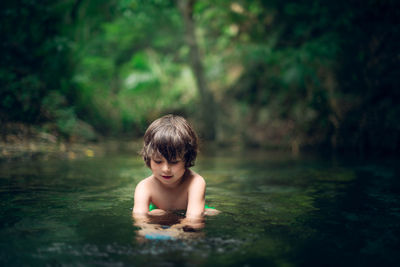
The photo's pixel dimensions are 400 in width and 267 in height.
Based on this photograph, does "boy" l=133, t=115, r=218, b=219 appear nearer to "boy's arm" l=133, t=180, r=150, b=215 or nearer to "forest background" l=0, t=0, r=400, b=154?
"boy's arm" l=133, t=180, r=150, b=215

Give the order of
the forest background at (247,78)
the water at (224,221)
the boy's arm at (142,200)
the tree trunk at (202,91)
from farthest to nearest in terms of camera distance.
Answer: the tree trunk at (202,91) → the forest background at (247,78) → the boy's arm at (142,200) → the water at (224,221)

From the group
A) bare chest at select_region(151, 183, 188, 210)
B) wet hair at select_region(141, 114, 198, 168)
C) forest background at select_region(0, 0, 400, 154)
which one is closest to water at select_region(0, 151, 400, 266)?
bare chest at select_region(151, 183, 188, 210)

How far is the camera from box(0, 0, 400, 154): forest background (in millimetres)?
7804

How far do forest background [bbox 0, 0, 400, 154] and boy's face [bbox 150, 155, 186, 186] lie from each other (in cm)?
547

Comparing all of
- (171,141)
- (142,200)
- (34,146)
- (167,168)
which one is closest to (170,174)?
(167,168)

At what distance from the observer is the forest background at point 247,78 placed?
780 cm

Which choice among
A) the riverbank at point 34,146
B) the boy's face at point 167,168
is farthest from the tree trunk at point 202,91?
the boy's face at point 167,168

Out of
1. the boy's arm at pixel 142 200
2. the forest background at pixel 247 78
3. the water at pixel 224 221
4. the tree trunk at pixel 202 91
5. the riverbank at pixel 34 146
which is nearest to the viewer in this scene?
the water at pixel 224 221

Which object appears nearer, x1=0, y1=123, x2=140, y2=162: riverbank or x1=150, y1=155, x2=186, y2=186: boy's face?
x1=150, y1=155, x2=186, y2=186: boy's face

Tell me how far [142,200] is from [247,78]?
354 inches

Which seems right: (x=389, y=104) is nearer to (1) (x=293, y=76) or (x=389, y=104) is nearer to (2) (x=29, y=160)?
(1) (x=293, y=76)

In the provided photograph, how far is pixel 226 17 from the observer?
11.0m

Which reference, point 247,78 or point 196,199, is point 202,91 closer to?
point 247,78

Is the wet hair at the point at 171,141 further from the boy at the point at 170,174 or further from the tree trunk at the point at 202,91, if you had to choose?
the tree trunk at the point at 202,91
